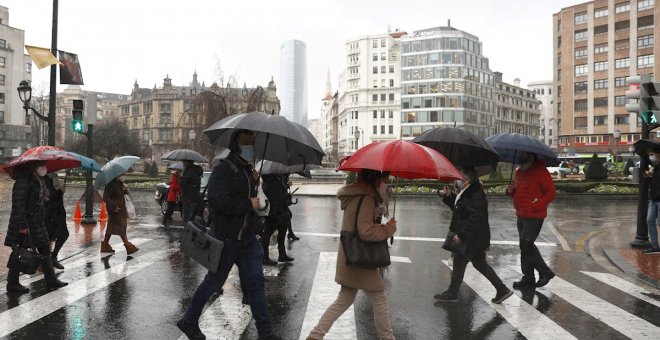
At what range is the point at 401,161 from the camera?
4281 millimetres

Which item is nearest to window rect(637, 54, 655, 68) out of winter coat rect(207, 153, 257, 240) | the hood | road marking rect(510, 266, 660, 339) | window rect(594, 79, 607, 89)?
window rect(594, 79, 607, 89)

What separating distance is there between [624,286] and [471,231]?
9.85 ft

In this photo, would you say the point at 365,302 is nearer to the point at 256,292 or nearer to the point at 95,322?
the point at 256,292

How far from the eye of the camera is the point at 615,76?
7019 centimetres

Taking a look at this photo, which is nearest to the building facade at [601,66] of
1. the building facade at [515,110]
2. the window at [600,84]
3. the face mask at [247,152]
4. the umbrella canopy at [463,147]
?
the window at [600,84]

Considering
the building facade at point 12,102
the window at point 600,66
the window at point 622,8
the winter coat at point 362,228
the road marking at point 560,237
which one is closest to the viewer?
the winter coat at point 362,228

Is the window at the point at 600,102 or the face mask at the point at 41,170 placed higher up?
the window at the point at 600,102

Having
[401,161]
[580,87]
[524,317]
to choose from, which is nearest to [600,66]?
[580,87]

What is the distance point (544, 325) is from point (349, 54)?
391 feet

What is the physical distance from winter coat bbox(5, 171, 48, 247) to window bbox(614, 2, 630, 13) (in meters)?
79.3

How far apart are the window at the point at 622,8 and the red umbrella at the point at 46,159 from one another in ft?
258

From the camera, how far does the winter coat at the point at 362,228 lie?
4168 millimetres

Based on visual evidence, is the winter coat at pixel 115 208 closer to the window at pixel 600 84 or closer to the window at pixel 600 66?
the window at pixel 600 84

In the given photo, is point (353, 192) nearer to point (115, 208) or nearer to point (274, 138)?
point (274, 138)
